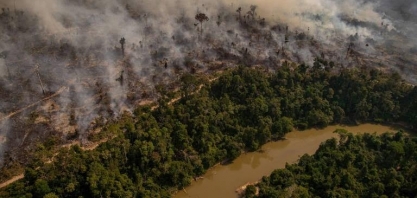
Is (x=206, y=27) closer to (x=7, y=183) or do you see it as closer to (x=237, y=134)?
(x=237, y=134)

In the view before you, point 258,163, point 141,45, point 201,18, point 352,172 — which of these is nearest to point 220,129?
point 258,163

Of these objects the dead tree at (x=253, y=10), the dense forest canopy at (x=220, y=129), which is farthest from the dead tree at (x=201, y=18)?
the dense forest canopy at (x=220, y=129)

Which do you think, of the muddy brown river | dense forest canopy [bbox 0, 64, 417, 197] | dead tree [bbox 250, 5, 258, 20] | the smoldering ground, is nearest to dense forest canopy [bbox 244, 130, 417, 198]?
dense forest canopy [bbox 0, 64, 417, 197]

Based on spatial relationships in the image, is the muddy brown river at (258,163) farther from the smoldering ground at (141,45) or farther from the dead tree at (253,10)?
the dead tree at (253,10)

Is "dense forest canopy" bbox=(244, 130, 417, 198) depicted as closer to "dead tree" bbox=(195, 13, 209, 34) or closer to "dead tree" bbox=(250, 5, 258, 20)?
"dead tree" bbox=(195, 13, 209, 34)

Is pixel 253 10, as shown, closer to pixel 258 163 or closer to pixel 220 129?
pixel 220 129
